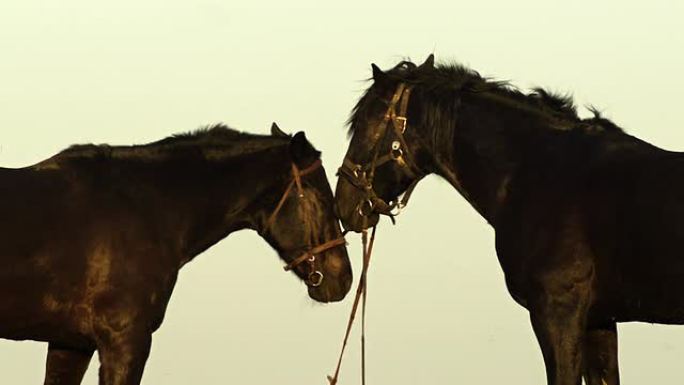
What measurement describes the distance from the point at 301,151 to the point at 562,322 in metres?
2.56

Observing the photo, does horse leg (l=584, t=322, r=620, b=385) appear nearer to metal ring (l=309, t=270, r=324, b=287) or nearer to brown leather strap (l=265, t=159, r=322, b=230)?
metal ring (l=309, t=270, r=324, b=287)

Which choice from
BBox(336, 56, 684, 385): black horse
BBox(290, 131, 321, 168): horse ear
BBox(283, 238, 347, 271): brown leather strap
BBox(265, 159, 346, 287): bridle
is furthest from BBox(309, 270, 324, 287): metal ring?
BBox(290, 131, 321, 168): horse ear

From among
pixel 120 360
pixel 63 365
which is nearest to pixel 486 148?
pixel 120 360

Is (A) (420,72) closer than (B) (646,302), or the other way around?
(B) (646,302)

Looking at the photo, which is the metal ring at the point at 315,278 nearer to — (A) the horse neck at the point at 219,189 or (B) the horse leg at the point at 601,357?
(A) the horse neck at the point at 219,189

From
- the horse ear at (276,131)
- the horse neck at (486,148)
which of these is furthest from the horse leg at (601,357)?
the horse ear at (276,131)

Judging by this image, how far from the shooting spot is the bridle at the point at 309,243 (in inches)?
444

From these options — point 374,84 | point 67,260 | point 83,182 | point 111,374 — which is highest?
point 374,84

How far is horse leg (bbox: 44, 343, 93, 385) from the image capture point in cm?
1111

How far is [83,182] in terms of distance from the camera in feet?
35.3

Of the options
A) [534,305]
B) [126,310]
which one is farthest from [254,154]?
[534,305]

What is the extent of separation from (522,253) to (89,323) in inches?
131

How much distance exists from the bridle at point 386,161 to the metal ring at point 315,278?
0.64 metres

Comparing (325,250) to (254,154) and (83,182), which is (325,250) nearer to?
(254,154)
